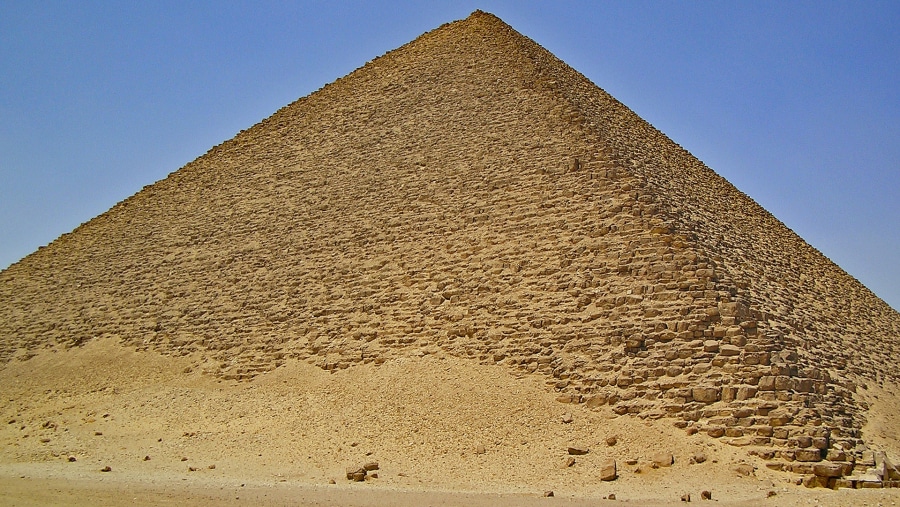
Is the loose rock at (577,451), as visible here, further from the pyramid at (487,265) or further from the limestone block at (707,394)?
the limestone block at (707,394)

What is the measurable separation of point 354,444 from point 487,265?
3868 mm

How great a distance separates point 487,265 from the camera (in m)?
13.1

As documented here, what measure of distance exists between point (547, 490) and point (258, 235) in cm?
1051

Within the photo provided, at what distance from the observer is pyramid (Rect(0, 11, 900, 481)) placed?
10.3 meters

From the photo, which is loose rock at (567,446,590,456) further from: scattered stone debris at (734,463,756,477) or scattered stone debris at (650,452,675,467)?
scattered stone debris at (734,463,756,477)

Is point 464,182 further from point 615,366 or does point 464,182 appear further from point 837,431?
point 837,431

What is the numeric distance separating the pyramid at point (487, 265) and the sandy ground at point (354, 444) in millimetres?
427

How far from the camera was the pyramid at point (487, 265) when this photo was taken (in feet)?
33.9

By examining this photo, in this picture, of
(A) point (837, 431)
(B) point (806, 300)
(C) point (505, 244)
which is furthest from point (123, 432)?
(B) point (806, 300)

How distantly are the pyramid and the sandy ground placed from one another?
427mm

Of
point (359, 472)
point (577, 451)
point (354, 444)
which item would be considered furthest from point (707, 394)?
point (354, 444)

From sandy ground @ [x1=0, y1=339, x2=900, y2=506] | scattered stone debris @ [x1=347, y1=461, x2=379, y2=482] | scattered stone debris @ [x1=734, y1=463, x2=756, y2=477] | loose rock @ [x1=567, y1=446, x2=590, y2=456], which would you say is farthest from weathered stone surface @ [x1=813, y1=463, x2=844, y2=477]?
scattered stone debris @ [x1=347, y1=461, x2=379, y2=482]

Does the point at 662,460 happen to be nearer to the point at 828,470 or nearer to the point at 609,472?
the point at 609,472

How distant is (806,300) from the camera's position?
1548 cm
